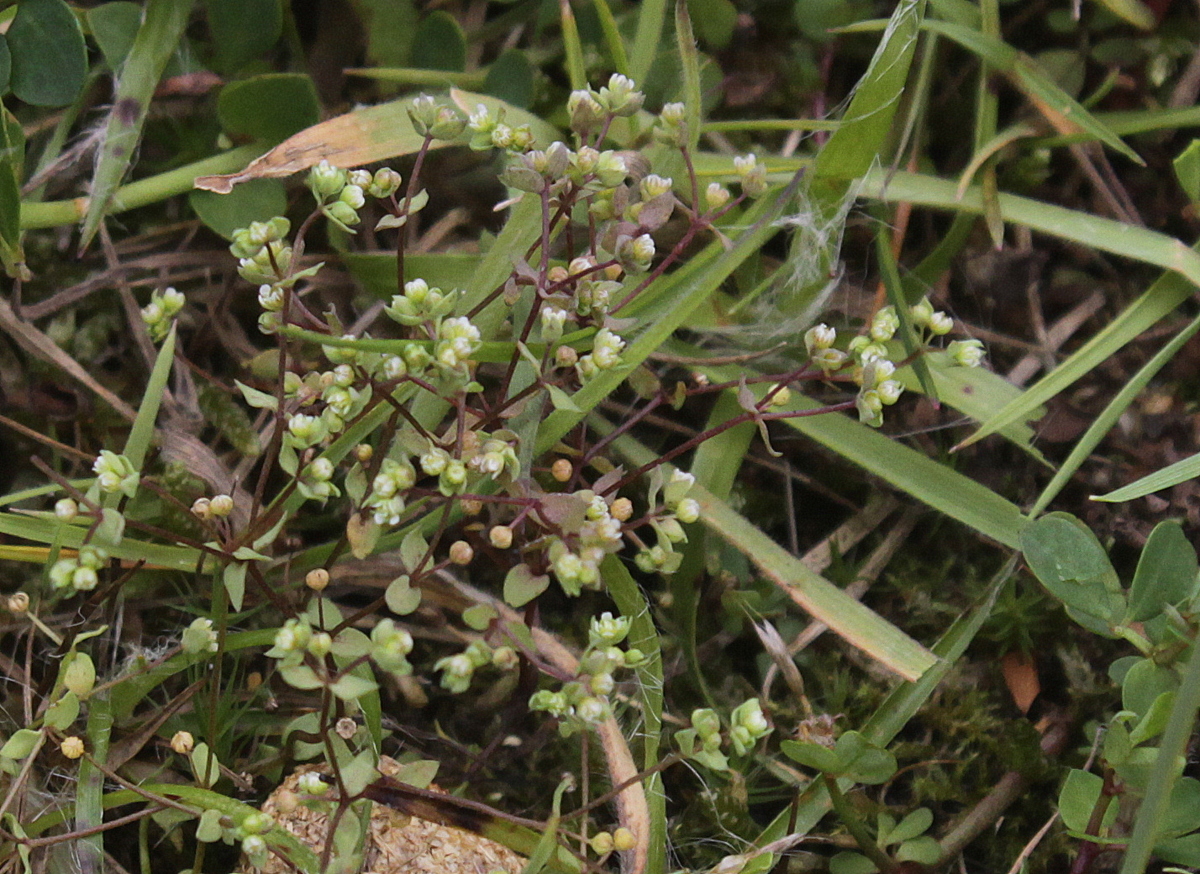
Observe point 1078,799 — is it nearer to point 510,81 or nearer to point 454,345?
point 454,345

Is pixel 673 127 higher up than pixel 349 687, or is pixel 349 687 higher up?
pixel 673 127

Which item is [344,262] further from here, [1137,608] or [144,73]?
[1137,608]

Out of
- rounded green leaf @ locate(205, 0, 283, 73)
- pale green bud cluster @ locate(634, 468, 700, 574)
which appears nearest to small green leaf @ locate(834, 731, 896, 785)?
pale green bud cluster @ locate(634, 468, 700, 574)

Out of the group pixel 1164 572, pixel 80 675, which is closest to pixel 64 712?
pixel 80 675

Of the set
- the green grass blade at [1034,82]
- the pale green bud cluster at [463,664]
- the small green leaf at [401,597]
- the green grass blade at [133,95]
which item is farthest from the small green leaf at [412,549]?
the green grass blade at [1034,82]

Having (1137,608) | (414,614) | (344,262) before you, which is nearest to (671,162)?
(344,262)

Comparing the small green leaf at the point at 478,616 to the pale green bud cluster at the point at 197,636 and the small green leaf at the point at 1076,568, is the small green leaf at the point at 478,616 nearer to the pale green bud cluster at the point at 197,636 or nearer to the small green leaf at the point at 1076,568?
the pale green bud cluster at the point at 197,636

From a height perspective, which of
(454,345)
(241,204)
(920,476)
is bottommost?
(920,476)

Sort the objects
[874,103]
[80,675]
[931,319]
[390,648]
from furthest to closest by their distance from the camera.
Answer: [874,103] → [931,319] → [80,675] → [390,648]
